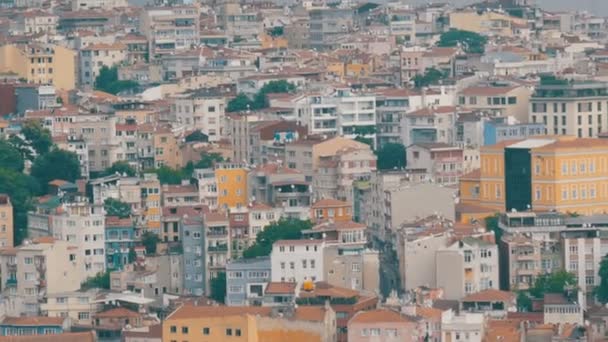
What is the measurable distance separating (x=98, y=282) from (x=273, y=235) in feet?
6.83

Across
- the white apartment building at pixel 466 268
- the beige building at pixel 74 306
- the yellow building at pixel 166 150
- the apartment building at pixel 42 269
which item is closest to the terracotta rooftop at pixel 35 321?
the beige building at pixel 74 306

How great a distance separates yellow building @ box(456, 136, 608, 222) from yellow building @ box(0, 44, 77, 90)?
1561 centimetres

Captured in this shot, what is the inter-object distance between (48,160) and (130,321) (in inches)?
416

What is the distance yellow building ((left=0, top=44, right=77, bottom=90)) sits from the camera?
201ft

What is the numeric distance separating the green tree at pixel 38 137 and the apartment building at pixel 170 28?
1386cm

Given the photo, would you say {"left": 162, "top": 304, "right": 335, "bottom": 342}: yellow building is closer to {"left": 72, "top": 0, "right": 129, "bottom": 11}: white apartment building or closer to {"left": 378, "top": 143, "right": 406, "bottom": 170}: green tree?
{"left": 378, "top": 143, "right": 406, "bottom": 170}: green tree

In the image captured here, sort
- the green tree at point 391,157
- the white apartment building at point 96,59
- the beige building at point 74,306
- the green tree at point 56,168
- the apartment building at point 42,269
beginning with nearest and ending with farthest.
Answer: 1. the beige building at point 74,306
2. the apartment building at point 42,269
3. the green tree at point 56,168
4. the green tree at point 391,157
5. the white apartment building at point 96,59

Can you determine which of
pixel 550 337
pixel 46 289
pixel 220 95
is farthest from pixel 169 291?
pixel 220 95

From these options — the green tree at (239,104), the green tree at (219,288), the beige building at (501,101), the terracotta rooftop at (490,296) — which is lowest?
the green tree at (219,288)

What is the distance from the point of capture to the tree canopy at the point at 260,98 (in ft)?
182

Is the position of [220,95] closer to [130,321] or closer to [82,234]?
[82,234]

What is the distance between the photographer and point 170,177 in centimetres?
4806

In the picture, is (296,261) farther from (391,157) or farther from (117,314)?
(391,157)

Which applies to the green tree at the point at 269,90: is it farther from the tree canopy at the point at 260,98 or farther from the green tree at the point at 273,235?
the green tree at the point at 273,235
